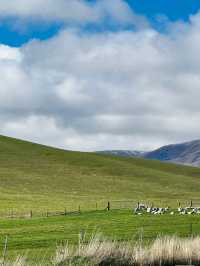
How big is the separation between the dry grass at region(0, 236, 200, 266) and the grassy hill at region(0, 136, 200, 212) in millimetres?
46849

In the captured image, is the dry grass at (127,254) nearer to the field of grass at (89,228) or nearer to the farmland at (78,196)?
the field of grass at (89,228)

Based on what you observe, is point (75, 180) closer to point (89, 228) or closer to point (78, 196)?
point (78, 196)

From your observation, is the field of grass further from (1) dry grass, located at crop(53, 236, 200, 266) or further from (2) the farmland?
(1) dry grass, located at crop(53, 236, 200, 266)

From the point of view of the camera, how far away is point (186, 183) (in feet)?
409

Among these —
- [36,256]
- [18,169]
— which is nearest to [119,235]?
[36,256]

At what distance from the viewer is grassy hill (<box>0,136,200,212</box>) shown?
87.2 m

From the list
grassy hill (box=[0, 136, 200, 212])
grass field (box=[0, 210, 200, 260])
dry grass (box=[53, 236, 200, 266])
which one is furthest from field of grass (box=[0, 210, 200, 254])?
grassy hill (box=[0, 136, 200, 212])

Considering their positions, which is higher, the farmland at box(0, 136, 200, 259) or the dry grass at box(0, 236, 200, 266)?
the farmland at box(0, 136, 200, 259)

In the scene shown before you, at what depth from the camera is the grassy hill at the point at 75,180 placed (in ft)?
286

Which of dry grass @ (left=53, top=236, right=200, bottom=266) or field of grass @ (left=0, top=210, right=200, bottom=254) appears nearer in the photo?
dry grass @ (left=53, top=236, right=200, bottom=266)

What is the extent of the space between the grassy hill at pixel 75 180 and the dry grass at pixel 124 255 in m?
46.8

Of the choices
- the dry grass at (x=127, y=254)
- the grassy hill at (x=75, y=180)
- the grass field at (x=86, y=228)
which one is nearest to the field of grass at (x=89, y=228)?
the grass field at (x=86, y=228)

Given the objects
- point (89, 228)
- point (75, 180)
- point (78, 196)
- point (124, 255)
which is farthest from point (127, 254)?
point (75, 180)

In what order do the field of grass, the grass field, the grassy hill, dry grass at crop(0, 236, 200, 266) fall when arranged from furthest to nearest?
the grassy hill
the field of grass
the grass field
dry grass at crop(0, 236, 200, 266)
